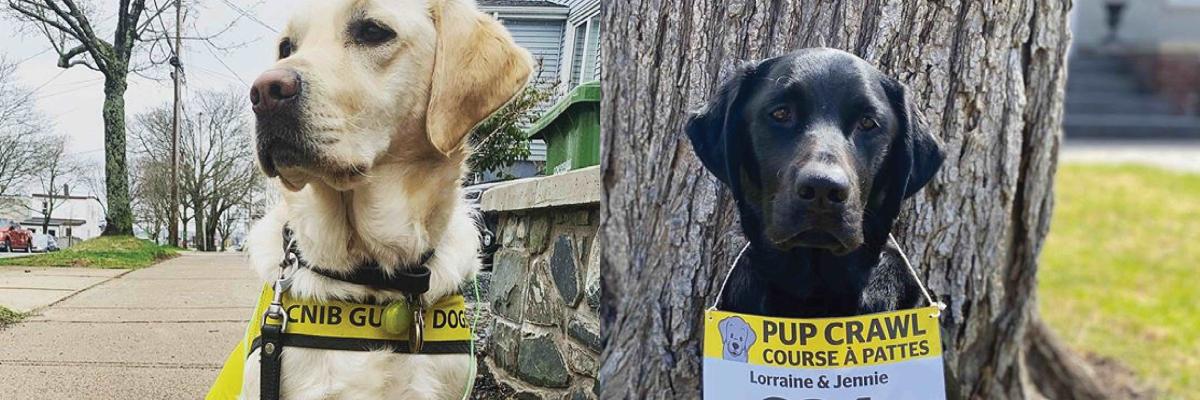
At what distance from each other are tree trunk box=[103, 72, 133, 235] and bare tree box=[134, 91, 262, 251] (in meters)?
0.04

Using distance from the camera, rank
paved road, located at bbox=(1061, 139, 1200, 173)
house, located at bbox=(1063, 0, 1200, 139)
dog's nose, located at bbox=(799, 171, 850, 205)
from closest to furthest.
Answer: dog's nose, located at bbox=(799, 171, 850, 205) < paved road, located at bbox=(1061, 139, 1200, 173) < house, located at bbox=(1063, 0, 1200, 139)

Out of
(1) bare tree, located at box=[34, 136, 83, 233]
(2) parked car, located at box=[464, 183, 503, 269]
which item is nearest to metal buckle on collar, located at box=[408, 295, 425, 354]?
(2) parked car, located at box=[464, 183, 503, 269]

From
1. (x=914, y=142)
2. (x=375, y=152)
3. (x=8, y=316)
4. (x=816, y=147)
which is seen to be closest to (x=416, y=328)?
(x=375, y=152)

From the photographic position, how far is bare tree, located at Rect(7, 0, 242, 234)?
181 centimetres

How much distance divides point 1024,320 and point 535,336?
3.59ft

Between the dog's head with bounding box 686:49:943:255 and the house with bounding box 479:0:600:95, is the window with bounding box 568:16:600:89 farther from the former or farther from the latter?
the dog's head with bounding box 686:49:943:255

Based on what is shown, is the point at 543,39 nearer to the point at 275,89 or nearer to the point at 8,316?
the point at 275,89

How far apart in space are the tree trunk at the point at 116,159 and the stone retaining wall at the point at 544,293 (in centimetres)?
71

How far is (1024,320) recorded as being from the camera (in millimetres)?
2100

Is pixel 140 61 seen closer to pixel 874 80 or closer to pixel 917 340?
pixel 874 80

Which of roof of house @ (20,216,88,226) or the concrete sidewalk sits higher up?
roof of house @ (20,216,88,226)

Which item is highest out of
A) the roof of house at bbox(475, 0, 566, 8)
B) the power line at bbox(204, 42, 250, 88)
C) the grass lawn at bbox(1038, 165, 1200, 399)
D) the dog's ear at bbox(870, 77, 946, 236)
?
the roof of house at bbox(475, 0, 566, 8)

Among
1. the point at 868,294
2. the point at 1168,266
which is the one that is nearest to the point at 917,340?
the point at 868,294

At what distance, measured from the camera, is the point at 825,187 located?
1.38 meters
